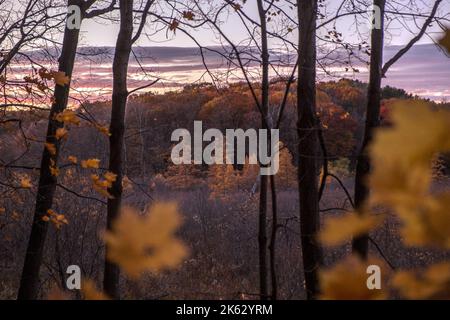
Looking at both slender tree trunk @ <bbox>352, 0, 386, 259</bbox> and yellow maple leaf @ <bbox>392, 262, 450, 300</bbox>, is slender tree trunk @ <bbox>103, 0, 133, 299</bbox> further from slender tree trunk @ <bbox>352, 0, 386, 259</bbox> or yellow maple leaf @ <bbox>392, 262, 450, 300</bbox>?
yellow maple leaf @ <bbox>392, 262, 450, 300</bbox>

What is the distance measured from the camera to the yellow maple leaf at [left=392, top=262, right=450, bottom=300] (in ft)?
1.50

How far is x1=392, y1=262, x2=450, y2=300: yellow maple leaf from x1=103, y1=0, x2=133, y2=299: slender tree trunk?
5081mm

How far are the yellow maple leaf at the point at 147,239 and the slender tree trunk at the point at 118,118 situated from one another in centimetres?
504

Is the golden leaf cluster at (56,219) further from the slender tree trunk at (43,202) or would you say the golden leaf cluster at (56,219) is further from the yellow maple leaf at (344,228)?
the yellow maple leaf at (344,228)

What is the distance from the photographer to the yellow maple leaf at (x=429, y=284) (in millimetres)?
458

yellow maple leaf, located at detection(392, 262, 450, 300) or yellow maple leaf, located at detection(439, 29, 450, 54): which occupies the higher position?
yellow maple leaf, located at detection(439, 29, 450, 54)

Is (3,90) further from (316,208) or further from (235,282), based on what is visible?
(235,282)

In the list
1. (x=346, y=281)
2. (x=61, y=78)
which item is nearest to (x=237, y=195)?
(x=61, y=78)

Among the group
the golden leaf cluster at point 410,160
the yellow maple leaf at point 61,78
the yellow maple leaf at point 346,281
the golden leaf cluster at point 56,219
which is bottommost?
the golden leaf cluster at point 56,219

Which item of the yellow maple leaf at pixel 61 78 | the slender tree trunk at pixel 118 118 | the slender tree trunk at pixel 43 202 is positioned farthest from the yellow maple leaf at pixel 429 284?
the slender tree trunk at pixel 43 202

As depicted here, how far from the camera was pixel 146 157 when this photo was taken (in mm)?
37344

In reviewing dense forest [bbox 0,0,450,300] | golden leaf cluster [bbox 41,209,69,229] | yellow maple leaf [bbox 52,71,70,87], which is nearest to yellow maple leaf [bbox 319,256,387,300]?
dense forest [bbox 0,0,450,300]

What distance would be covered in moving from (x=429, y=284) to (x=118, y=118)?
5.20m
